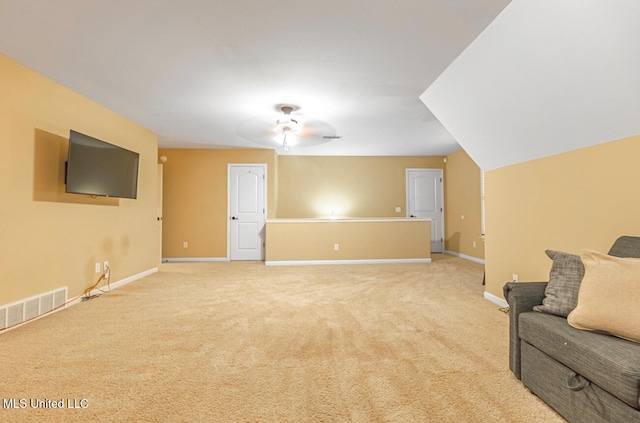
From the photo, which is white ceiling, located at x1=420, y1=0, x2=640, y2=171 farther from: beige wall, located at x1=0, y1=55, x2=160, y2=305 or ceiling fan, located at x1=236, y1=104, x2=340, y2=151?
beige wall, located at x1=0, y1=55, x2=160, y2=305

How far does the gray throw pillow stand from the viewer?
1639mm

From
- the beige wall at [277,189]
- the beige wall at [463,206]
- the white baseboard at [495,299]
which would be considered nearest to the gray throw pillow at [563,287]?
the white baseboard at [495,299]

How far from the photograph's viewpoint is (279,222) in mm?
6121

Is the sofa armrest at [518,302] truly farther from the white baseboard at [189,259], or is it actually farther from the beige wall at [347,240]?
the white baseboard at [189,259]

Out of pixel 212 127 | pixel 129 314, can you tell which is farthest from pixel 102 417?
pixel 212 127

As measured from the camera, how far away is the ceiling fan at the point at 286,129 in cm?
442

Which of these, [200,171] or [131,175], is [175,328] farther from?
[200,171]

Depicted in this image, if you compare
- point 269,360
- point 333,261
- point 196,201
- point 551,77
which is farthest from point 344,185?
point 269,360

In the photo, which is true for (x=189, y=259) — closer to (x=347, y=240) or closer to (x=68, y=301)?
(x=68, y=301)

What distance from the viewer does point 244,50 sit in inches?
103

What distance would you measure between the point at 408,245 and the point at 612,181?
4288mm

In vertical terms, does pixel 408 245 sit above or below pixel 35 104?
below

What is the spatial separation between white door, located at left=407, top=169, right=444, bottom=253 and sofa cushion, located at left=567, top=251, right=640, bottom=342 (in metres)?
6.20

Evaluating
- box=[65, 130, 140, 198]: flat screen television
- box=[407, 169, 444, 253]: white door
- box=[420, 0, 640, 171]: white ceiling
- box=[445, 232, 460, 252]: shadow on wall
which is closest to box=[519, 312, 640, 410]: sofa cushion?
box=[420, 0, 640, 171]: white ceiling
